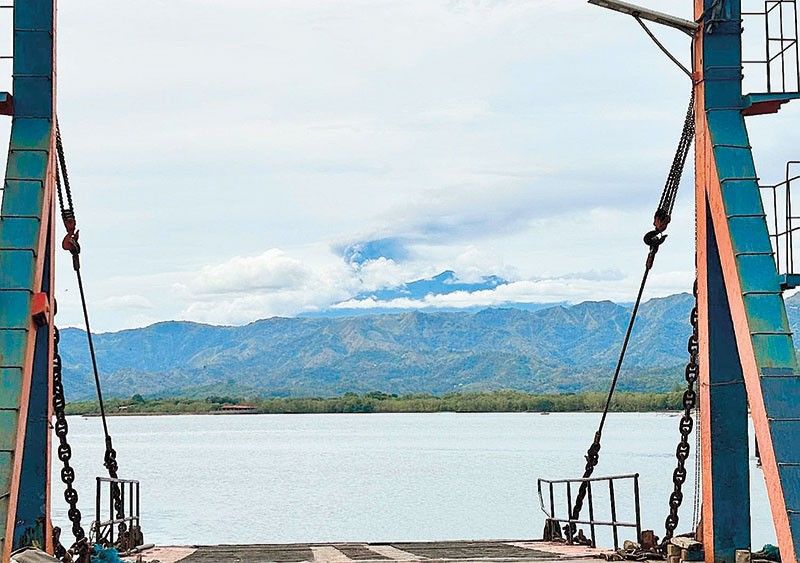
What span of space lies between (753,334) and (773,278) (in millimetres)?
635

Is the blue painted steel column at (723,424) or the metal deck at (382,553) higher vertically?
the blue painted steel column at (723,424)

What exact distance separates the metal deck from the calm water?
58.9 ft

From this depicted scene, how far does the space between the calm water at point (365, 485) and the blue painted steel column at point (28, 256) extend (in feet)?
81.5

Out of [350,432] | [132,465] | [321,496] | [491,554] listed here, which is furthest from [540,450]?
[491,554]

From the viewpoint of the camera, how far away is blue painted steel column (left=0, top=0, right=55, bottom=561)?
1080cm

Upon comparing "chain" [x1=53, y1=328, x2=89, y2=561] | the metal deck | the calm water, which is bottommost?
the calm water

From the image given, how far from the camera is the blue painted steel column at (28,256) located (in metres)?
10.8

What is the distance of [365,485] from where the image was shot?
60.7 m

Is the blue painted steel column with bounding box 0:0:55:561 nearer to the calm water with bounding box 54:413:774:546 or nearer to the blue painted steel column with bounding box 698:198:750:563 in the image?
the blue painted steel column with bounding box 698:198:750:563

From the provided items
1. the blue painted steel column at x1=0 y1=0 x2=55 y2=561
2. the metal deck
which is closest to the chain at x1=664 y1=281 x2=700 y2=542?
the metal deck

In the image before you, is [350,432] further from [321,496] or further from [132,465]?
[321,496]

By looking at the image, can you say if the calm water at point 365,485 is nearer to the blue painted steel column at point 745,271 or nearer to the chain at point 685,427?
the chain at point 685,427

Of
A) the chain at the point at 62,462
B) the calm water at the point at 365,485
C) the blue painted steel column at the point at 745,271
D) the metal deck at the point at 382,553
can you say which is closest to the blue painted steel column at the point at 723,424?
the blue painted steel column at the point at 745,271

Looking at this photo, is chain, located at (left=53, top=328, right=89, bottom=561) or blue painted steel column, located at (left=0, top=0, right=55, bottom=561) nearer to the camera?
blue painted steel column, located at (left=0, top=0, right=55, bottom=561)
